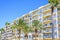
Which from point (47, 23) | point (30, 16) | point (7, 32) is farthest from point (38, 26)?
point (7, 32)

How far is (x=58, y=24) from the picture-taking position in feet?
262

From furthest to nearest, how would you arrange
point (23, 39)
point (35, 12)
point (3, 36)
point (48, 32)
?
point (3, 36) → point (23, 39) → point (35, 12) → point (48, 32)

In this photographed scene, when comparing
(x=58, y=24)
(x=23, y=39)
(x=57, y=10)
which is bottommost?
(x=23, y=39)

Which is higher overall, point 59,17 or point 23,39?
point 59,17

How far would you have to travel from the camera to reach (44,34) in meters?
89.9

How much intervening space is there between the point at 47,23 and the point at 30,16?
21.7 metres

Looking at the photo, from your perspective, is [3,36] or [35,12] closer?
[35,12]

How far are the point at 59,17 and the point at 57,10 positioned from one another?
3.14 m

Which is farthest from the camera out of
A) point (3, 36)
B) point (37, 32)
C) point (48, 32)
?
point (3, 36)

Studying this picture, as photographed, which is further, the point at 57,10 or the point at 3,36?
the point at 3,36

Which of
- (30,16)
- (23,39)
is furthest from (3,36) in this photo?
(30,16)

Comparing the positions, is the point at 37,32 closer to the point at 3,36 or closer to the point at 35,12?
the point at 35,12

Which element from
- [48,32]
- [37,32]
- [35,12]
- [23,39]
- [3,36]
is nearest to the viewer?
[48,32]

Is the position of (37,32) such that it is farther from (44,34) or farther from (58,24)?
(58,24)
